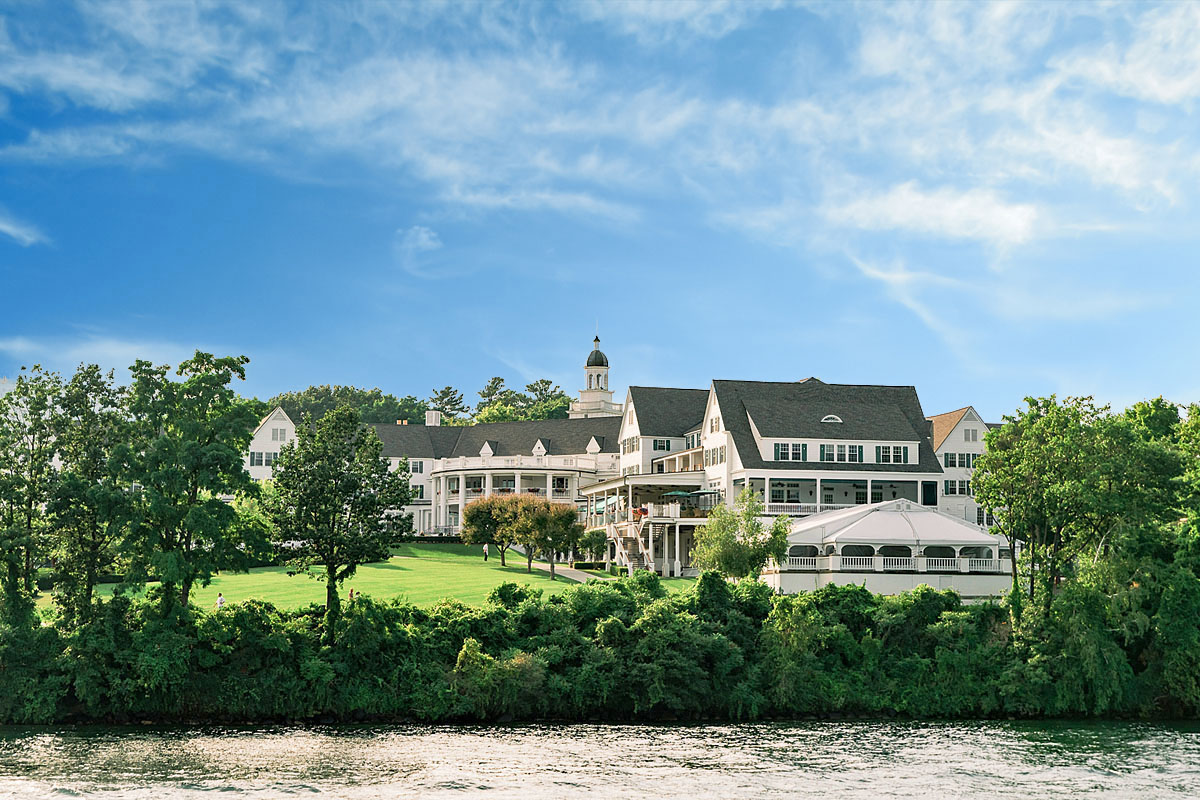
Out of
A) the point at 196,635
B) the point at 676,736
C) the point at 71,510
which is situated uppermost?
the point at 71,510

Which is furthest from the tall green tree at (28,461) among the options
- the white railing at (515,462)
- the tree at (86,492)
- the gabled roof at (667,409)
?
the white railing at (515,462)

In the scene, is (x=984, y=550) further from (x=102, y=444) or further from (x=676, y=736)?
(x=102, y=444)

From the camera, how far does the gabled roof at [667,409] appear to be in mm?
89188

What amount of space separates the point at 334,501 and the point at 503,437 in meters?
64.4

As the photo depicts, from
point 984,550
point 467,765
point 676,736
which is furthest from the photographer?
point 984,550

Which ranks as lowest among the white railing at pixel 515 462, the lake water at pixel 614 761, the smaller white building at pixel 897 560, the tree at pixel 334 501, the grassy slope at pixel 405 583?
the lake water at pixel 614 761

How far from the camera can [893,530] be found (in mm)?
57719

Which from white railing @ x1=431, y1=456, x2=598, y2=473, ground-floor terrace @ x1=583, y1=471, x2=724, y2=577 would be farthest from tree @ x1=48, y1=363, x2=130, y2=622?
white railing @ x1=431, y1=456, x2=598, y2=473

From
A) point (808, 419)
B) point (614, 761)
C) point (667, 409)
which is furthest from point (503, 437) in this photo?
point (614, 761)

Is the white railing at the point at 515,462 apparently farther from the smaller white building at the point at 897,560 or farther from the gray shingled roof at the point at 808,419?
the smaller white building at the point at 897,560

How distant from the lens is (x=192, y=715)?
138 feet

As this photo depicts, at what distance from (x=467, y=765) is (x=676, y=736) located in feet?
27.3

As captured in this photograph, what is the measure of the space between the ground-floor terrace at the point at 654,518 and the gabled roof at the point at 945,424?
17.5m

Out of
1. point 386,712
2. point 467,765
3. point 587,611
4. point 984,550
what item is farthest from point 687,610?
point 984,550
